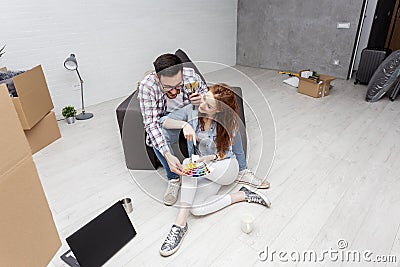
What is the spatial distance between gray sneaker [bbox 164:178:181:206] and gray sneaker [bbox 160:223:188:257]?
0.27m

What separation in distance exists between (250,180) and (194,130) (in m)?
0.62

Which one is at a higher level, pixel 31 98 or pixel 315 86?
pixel 31 98

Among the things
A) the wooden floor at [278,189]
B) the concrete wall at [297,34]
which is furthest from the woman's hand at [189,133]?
the concrete wall at [297,34]

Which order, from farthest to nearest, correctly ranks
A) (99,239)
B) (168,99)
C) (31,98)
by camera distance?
(31,98) < (168,99) < (99,239)

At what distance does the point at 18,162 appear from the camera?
1.91 feet

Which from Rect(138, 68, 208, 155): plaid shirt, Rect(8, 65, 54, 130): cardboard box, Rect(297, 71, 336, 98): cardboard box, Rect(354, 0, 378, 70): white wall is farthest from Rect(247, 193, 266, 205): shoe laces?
Rect(354, 0, 378, 70): white wall

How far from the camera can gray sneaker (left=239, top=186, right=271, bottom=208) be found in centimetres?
180

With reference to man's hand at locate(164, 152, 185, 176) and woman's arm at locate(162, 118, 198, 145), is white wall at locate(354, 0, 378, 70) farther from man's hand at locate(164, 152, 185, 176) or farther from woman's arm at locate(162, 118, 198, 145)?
man's hand at locate(164, 152, 185, 176)

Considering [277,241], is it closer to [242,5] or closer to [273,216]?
[273,216]

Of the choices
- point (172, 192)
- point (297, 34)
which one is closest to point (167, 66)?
point (172, 192)

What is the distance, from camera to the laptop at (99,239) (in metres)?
1.04

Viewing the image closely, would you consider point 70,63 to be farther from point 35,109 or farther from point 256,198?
point 256,198

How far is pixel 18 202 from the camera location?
583mm

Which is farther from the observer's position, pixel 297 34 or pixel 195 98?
pixel 297 34
